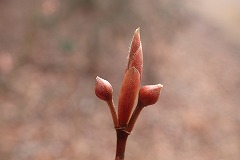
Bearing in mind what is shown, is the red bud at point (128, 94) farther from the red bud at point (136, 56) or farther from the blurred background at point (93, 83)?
the blurred background at point (93, 83)

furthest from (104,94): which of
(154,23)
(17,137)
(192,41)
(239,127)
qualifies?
(192,41)

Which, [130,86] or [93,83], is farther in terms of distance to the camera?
[93,83]

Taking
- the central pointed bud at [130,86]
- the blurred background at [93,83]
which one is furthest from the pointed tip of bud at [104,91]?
the blurred background at [93,83]

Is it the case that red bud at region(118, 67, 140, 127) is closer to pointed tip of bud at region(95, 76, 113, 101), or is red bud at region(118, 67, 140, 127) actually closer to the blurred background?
pointed tip of bud at region(95, 76, 113, 101)

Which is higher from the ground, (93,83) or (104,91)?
(93,83)

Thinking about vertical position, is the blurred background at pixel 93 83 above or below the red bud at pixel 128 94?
above

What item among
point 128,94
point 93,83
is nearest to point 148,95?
point 128,94

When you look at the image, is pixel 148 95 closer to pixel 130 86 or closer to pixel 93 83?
pixel 130 86
